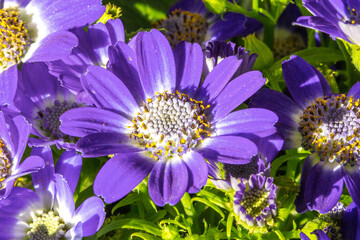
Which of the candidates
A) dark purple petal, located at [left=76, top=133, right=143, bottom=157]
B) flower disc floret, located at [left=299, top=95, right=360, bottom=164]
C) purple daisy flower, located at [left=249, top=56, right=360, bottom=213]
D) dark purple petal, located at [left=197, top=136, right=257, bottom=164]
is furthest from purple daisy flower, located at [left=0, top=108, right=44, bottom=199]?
flower disc floret, located at [left=299, top=95, right=360, bottom=164]

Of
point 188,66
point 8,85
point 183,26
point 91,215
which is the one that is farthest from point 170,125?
point 183,26

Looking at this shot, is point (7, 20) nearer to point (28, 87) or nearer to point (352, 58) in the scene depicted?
point (28, 87)

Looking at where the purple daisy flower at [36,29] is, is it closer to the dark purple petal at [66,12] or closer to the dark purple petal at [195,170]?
the dark purple petal at [66,12]

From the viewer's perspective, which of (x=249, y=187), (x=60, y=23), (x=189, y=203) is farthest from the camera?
(x=60, y=23)

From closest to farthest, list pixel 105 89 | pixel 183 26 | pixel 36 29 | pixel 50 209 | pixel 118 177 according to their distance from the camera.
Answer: pixel 118 177, pixel 105 89, pixel 50 209, pixel 36 29, pixel 183 26

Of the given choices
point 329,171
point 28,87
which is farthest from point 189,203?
point 28,87

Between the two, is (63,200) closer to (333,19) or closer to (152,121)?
(152,121)

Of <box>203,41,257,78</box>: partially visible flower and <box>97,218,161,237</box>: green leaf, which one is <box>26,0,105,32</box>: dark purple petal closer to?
<box>203,41,257,78</box>: partially visible flower
